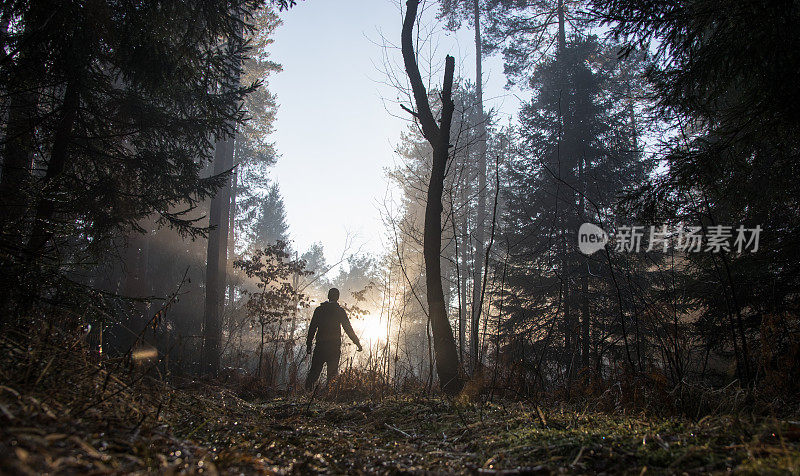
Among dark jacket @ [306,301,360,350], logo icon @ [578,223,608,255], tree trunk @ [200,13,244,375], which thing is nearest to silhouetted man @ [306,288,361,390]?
dark jacket @ [306,301,360,350]

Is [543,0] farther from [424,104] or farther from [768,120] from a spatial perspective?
[768,120]

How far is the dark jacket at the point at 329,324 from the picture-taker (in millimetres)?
7984

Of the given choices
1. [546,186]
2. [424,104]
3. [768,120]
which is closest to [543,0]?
[546,186]

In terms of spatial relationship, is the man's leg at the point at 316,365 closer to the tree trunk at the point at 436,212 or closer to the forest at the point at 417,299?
the forest at the point at 417,299

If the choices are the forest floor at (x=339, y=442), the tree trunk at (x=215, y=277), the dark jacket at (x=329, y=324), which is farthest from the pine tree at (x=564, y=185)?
the forest floor at (x=339, y=442)

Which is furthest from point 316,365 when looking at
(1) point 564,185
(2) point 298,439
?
(1) point 564,185

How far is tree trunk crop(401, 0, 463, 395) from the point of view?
5188mm

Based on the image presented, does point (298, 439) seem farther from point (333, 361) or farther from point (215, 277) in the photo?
point (215, 277)

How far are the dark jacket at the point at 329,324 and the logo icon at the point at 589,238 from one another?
8065 millimetres

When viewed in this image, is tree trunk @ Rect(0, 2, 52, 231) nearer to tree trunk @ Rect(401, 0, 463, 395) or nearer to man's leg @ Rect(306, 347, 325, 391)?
tree trunk @ Rect(401, 0, 463, 395)

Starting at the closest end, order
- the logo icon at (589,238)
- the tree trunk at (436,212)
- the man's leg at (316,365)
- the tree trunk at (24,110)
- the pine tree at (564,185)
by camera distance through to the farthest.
→ the tree trunk at (24,110), the tree trunk at (436,212), the man's leg at (316,365), the logo icon at (589,238), the pine tree at (564,185)

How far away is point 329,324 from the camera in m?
8.08

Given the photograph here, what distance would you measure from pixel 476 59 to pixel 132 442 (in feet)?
80.4

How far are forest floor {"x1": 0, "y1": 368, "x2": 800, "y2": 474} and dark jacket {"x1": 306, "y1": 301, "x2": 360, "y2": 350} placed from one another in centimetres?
500
